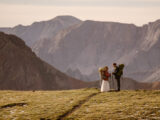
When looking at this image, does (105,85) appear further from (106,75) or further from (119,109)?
(119,109)

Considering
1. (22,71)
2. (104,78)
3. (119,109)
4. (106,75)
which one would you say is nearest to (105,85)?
(104,78)

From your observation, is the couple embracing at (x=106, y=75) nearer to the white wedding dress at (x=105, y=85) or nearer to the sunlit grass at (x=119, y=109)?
the white wedding dress at (x=105, y=85)

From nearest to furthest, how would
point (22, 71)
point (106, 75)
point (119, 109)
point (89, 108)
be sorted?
1. point (119, 109)
2. point (89, 108)
3. point (106, 75)
4. point (22, 71)

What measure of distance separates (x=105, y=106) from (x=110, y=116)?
2804 mm

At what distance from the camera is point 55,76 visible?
163m

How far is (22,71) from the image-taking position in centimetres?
14588

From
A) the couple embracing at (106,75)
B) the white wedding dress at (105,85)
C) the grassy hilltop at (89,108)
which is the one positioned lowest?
the grassy hilltop at (89,108)

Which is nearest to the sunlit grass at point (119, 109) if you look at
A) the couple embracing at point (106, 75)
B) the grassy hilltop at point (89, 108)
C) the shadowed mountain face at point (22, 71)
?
the grassy hilltop at point (89, 108)

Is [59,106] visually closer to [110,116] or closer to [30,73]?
[110,116]

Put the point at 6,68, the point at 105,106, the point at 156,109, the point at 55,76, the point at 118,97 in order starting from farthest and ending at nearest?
the point at 55,76 → the point at 6,68 → the point at 118,97 → the point at 105,106 → the point at 156,109

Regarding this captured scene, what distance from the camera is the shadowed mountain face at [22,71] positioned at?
13938cm

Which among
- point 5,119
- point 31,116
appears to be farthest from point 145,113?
point 5,119

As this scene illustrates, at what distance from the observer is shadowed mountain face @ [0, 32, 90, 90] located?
139m

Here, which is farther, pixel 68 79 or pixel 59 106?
pixel 68 79
